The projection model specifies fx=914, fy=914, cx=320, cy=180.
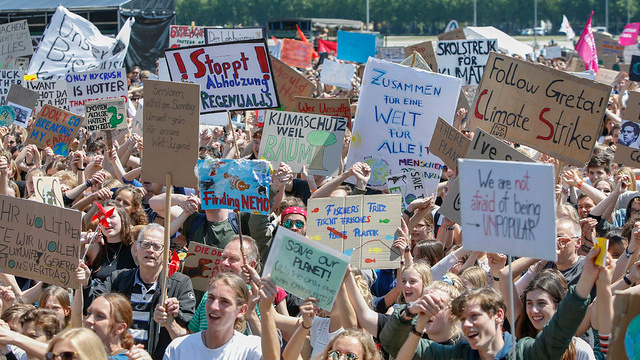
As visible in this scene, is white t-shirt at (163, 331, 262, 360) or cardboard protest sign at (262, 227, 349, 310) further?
white t-shirt at (163, 331, 262, 360)

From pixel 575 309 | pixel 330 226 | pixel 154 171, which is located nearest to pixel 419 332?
pixel 575 309

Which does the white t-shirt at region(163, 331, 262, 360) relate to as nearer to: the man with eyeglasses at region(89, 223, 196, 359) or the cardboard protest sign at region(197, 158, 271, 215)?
the man with eyeglasses at region(89, 223, 196, 359)

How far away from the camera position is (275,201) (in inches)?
302

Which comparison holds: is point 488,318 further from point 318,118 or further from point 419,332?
point 318,118

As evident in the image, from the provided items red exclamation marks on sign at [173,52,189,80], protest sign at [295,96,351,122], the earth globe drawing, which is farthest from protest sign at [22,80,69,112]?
the earth globe drawing

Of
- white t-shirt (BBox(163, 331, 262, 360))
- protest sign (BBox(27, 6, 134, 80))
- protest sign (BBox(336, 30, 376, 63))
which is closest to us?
white t-shirt (BBox(163, 331, 262, 360))

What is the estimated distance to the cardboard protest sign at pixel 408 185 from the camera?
8227 mm

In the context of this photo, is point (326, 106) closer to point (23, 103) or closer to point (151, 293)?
point (151, 293)

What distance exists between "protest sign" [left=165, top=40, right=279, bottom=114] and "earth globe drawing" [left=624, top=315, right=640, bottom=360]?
17.1ft

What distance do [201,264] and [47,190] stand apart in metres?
2.18

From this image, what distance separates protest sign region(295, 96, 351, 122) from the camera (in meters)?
9.48

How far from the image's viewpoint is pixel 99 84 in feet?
40.6

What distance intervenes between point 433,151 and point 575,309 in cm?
371

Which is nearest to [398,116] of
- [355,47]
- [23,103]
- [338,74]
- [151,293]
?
[151,293]
